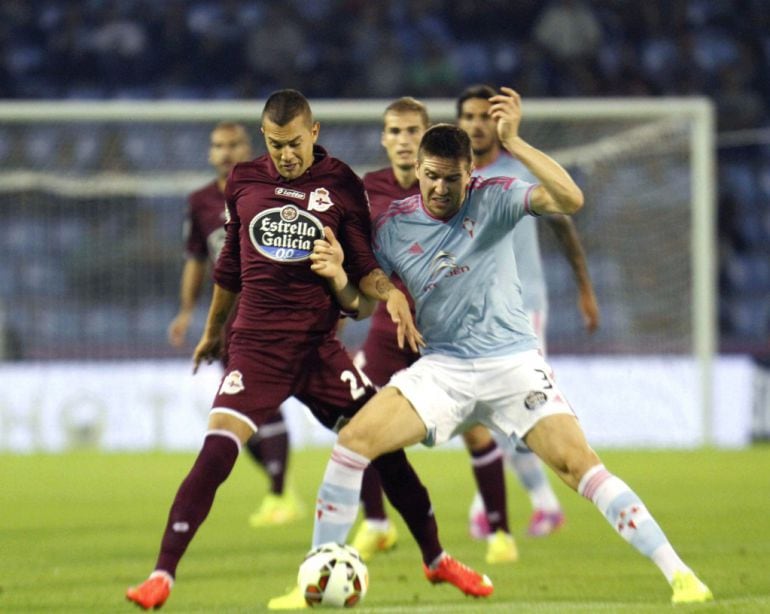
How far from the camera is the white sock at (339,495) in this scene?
5820mm

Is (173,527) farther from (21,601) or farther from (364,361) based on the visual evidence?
(364,361)

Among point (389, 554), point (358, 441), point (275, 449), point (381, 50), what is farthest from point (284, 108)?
point (381, 50)

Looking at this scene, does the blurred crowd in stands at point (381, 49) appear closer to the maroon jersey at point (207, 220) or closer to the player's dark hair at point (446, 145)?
the maroon jersey at point (207, 220)

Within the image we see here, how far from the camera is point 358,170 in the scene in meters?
15.8

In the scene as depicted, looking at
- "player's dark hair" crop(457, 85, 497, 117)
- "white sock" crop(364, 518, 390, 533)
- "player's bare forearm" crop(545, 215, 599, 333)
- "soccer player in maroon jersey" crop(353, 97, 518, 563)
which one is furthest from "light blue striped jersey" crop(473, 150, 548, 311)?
"white sock" crop(364, 518, 390, 533)

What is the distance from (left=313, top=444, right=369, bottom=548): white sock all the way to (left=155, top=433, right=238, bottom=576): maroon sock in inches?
14.9

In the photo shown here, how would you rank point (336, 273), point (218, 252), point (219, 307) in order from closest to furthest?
1. point (336, 273)
2. point (219, 307)
3. point (218, 252)

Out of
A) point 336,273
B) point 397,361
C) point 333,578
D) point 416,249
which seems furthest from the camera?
point 397,361

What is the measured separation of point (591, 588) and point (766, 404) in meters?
9.72

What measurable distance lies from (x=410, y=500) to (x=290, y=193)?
131 cm

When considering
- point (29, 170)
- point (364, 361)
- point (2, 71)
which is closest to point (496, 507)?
point (364, 361)

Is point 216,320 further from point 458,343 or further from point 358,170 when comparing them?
point 358,170

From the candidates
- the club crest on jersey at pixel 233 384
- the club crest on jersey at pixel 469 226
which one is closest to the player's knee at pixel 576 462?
the club crest on jersey at pixel 469 226

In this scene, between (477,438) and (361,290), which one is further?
(477,438)
